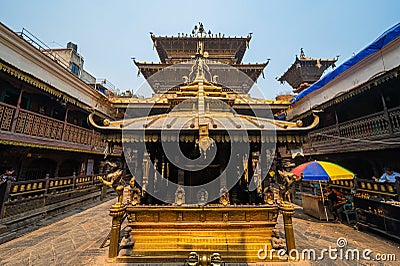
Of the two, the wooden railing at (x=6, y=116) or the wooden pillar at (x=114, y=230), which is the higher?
the wooden railing at (x=6, y=116)

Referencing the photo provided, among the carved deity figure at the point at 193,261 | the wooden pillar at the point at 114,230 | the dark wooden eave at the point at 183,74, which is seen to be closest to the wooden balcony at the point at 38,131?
the wooden pillar at the point at 114,230

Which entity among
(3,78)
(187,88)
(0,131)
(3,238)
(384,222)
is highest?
(3,78)

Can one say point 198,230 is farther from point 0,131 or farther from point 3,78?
point 3,78

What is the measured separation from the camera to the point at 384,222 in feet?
22.8

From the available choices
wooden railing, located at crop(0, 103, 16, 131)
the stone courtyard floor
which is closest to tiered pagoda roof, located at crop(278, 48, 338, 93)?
the stone courtyard floor

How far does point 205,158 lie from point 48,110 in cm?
1365

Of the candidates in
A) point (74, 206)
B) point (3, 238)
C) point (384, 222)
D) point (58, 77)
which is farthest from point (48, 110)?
point (384, 222)

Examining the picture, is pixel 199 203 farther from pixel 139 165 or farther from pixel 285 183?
pixel 285 183

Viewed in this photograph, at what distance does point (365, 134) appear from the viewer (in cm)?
1020

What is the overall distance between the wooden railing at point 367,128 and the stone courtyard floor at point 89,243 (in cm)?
517

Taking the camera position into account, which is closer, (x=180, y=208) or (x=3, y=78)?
(x=180, y=208)

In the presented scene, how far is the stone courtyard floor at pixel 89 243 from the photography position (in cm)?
531

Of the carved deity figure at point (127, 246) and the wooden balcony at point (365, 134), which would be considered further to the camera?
the wooden balcony at point (365, 134)

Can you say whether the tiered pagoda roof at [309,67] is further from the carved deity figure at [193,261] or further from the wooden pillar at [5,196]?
the wooden pillar at [5,196]
